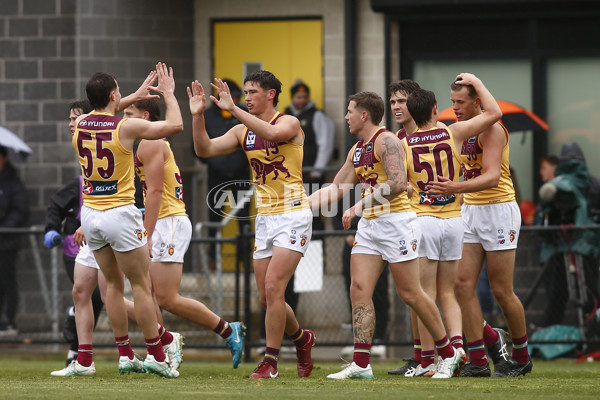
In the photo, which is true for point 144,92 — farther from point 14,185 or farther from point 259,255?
point 14,185

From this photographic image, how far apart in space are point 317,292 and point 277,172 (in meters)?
4.46

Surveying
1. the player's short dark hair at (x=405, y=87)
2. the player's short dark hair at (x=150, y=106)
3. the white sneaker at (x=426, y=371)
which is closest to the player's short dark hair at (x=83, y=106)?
the player's short dark hair at (x=150, y=106)

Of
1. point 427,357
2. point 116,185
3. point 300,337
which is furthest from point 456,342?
point 116,185

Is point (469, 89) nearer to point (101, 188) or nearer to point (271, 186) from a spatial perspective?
point (271, 186)

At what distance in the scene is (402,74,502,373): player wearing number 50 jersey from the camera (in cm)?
890

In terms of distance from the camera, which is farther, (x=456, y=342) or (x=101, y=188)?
(x=456, y=342)

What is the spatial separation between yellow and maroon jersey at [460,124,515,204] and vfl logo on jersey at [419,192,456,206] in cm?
31

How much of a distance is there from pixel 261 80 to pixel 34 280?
5561 millimetres

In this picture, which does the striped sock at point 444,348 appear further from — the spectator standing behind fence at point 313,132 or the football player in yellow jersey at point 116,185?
the spectator standing behind fence at point 313,132

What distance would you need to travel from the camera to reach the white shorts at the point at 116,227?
28.0 feet

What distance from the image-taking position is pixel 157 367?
8844mm

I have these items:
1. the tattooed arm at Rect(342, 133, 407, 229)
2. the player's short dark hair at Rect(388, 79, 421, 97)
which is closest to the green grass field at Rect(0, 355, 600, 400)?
the tattooed arm at Rect(342, 133, 407, 229)

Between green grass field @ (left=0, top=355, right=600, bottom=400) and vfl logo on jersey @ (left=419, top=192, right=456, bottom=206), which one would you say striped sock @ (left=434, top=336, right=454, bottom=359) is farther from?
vfl logo on jersey @ (left=419, top=192, right=456, bottom=206)

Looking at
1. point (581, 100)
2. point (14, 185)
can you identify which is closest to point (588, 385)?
point (581, 100)
